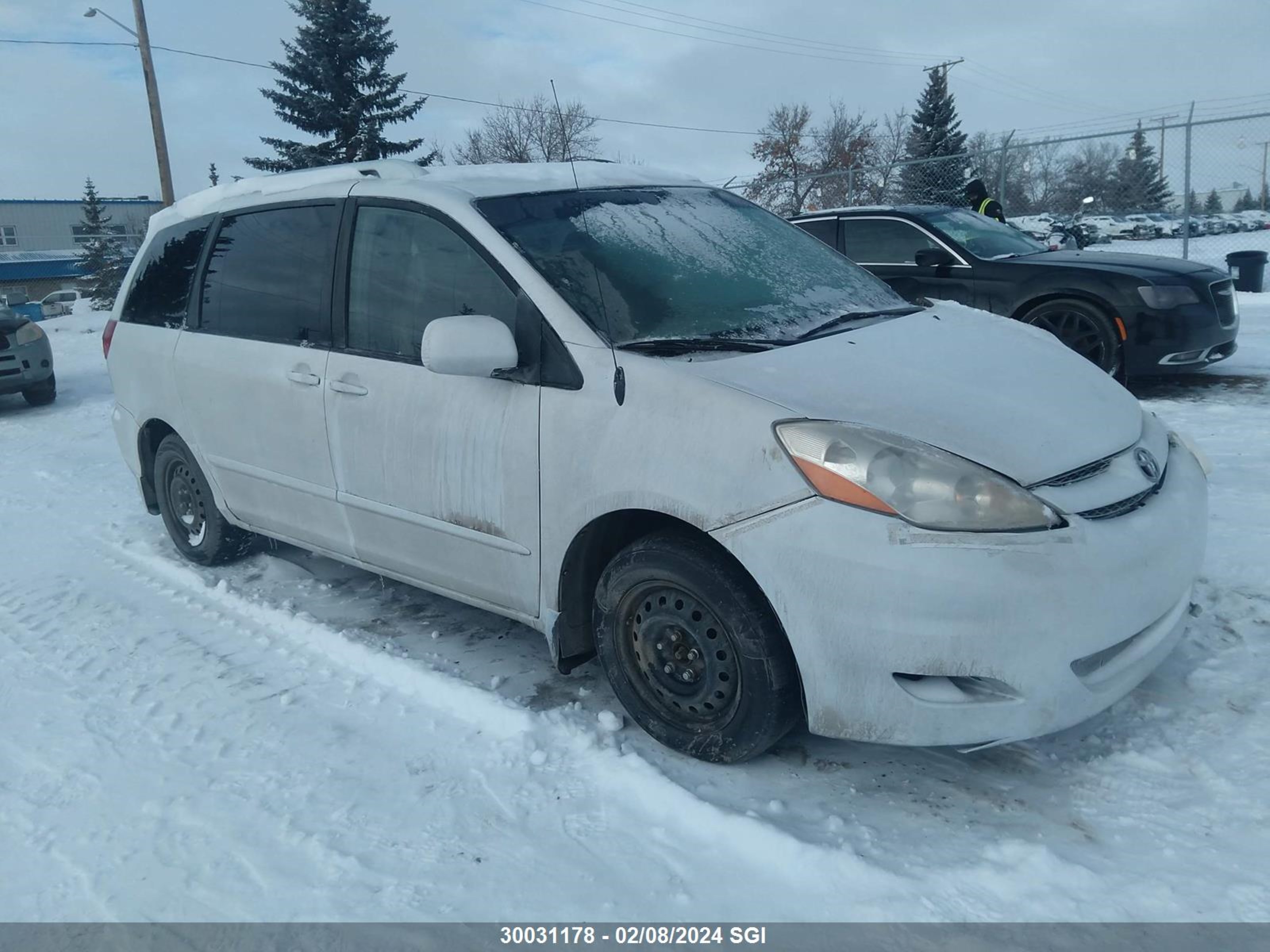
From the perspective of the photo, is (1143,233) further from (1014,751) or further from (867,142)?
(867,142)

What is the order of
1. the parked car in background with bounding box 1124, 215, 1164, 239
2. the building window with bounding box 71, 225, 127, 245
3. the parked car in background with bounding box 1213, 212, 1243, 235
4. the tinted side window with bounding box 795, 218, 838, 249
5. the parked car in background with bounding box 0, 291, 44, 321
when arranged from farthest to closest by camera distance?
the building window with bounding box 71, 225, 127, 245
the parked car in background with bounding box 0, 291, 44, 321
the parked car in background with bounding box 1213, 212, 1243, 235
the parked car in background with bounding box 1124, 215, 1164, 239
the tinted side window with bounding box 795, 218, 838, 249

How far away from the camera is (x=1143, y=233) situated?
1852cm

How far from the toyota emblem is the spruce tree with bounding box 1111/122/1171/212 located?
512 inches

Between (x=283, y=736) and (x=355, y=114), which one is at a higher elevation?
(x=355, y=114)

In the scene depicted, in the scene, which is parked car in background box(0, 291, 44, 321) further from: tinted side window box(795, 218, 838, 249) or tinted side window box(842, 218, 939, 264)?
tinted side window box(842, 218, 939, 264)

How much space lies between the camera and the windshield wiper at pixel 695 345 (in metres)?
3.01

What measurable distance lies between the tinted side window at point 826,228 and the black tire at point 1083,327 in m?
1.95

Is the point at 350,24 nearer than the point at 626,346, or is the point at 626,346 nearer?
the point at 626,346

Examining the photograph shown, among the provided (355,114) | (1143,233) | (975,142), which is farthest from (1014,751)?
(975,142)

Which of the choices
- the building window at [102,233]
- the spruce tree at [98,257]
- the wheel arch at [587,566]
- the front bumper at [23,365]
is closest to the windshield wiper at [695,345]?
the wheel arch at [587,566]

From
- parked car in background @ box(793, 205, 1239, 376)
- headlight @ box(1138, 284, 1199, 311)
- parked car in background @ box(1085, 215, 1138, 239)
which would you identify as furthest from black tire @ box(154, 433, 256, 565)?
parked car in background @ box(1085, 215, 1138, 239)

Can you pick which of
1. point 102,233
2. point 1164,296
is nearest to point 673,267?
point 1164,296

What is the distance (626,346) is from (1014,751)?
5.63 ft

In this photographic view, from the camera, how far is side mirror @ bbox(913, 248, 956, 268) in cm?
783
